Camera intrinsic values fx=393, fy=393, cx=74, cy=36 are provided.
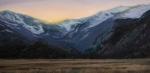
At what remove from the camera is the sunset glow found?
12.9 m

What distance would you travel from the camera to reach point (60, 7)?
512 inches

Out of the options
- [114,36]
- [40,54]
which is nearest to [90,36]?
[114,36]

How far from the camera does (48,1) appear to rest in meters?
13.2

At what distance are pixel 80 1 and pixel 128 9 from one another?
1.60 meters

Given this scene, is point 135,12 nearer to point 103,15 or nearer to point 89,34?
point 103,15

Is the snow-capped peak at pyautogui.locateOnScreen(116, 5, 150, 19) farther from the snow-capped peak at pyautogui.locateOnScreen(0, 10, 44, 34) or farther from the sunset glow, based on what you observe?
the snow-capped peak at pyautogui.locateOnScreen(0, 10, 44, 34)

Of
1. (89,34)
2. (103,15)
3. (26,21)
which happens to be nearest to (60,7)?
(26,21)

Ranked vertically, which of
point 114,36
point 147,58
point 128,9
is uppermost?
point 128,9

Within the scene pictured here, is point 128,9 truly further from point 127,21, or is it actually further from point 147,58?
point 147,58

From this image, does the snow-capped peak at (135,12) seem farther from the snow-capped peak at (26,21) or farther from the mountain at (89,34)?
the snow-capped peak at (26,21)

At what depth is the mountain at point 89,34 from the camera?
41.1 feet

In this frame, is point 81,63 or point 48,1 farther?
point 48,1

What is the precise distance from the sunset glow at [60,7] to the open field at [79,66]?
1512 mm

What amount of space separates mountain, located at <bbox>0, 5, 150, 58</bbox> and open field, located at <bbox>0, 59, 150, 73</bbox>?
0.27 m
